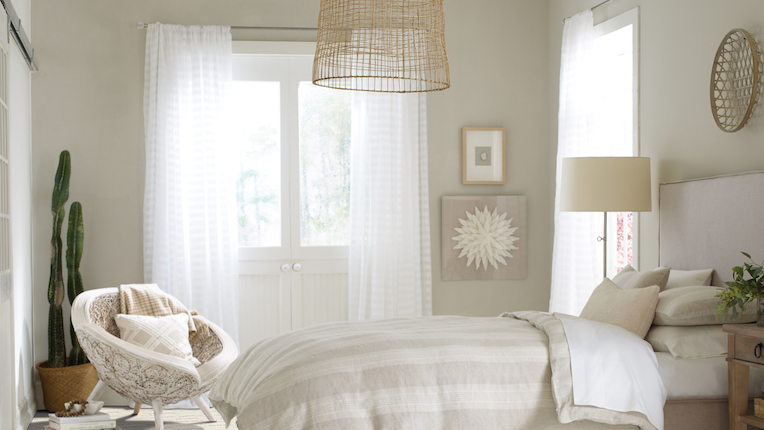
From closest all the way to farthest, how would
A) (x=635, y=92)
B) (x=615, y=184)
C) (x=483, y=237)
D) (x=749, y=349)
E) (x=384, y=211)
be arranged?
1. (x=749, y=349)
2. (x=615, y=184)
3. (x=635, y=92)
4. (x=384, y=211)
5. (x=483, y=237)

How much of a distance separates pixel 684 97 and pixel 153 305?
3174 mm

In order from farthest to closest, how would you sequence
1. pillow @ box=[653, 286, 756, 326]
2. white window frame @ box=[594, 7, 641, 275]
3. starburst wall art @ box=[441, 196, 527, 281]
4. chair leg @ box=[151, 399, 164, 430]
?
starburst wall art @ box=[441, 196, 527, 281]
white window frame @ box=[594, 7, 641, 275]
chair leg @ box=[151, 399, 164, 430]
pillow @ box=[653, 286, 756, 326]

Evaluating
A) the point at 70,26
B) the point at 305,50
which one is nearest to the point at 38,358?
the point at 70,26

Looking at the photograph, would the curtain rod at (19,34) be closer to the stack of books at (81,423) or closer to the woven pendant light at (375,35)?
the woven pendant light at (375,35)

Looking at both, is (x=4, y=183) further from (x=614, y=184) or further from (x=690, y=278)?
(x=690, y=278)

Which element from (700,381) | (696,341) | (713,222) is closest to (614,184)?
(713,222)

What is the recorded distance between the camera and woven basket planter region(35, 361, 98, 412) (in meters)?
3.90

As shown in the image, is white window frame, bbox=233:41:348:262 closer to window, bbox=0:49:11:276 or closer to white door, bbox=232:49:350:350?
white door, bbox=232:49:350:350

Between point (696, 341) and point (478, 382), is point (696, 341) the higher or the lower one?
the higher one

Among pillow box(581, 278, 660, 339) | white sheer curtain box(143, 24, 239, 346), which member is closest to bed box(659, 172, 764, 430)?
pillow box(581, 278, 660, 339)

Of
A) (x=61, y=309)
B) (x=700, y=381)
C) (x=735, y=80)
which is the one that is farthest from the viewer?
(x=61, y=309)

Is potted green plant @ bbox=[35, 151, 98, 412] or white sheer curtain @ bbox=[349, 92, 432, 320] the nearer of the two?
potted green plant @ bbox=[35, 151, 98, 412]

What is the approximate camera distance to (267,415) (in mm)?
2133

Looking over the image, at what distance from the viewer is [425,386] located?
7.23 feet
